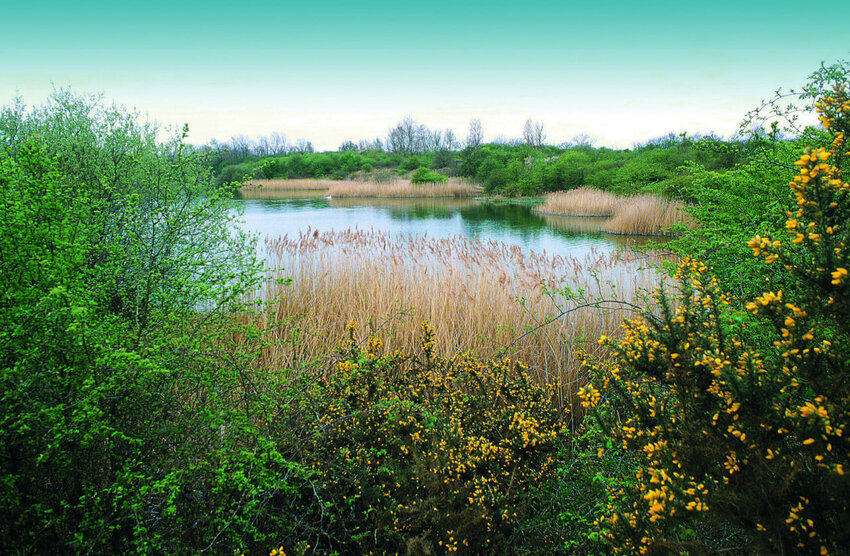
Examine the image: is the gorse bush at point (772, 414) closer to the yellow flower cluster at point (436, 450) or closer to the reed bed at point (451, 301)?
the yellow flower cluster at point (436, 450)

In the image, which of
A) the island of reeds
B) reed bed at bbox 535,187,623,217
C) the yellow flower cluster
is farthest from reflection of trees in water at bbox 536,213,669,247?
the yellow flower cluster

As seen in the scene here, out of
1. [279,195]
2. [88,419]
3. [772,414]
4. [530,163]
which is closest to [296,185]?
[279,195]

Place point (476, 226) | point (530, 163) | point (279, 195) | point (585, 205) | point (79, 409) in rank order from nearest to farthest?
1. point (79, 409)
2. point (476, 226)
3. point (585, 205)
4. point (279, 195)
5. point (530, 163)

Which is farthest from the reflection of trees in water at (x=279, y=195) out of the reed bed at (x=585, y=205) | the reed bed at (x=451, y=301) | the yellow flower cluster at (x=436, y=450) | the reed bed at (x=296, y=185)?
the yellow flower cluster at (x=436, y=450)

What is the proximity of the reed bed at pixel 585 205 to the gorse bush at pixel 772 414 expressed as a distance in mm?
18658

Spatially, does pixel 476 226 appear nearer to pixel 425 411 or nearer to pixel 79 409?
pixel 425 411

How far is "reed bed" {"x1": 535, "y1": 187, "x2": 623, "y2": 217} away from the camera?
1961cm

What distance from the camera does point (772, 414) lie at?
3.82ft

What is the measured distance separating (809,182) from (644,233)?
1586 centimetres

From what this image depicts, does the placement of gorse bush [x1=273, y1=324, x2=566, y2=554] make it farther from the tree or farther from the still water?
the still water

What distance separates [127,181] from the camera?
13.9 ft

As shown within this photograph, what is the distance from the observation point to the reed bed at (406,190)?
33688 millimetres

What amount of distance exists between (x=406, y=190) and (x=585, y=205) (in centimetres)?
1631

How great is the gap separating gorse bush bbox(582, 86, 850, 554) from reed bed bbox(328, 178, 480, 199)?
32704 millimetres
